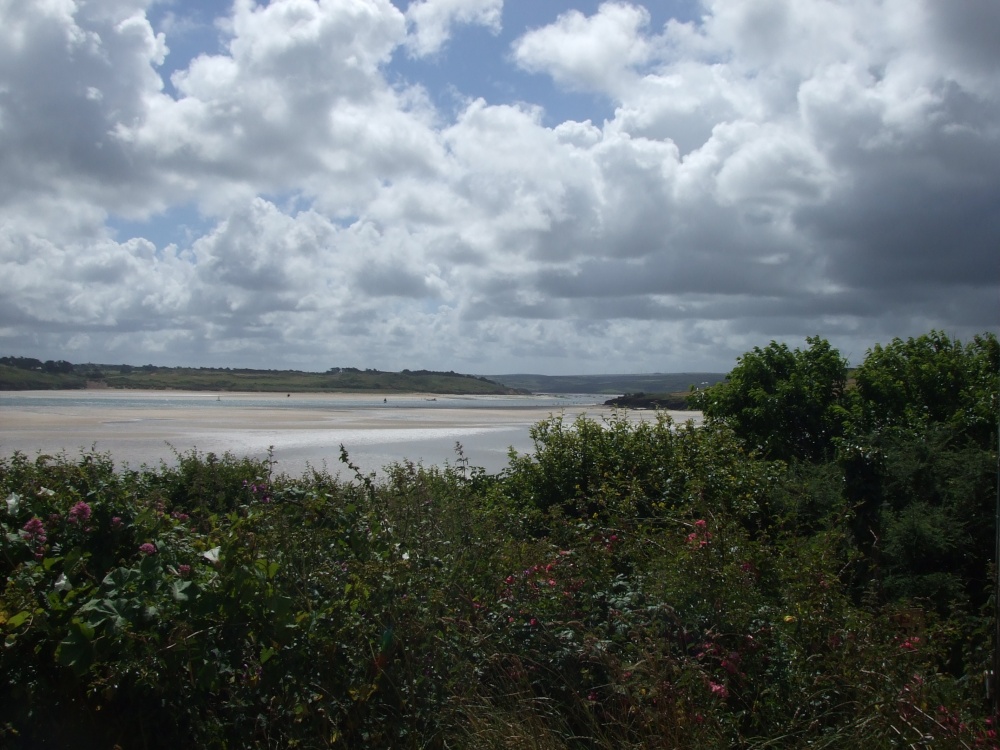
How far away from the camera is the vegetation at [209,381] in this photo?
98.9 metres

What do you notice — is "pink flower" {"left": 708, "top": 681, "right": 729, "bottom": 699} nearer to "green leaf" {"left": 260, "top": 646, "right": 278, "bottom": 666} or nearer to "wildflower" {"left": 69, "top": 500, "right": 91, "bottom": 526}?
"green leaf" {"left": 260, "top": 646, "right": 278, "bottom": 666}

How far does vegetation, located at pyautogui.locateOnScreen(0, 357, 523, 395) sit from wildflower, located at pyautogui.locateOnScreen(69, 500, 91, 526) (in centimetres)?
9503

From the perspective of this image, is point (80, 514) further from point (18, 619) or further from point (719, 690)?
point (719, 690)

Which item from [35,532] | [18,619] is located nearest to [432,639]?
[18,619]

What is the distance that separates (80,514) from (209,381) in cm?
11977

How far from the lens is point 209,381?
118 meters

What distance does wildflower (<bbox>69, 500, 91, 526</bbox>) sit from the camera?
449 cm

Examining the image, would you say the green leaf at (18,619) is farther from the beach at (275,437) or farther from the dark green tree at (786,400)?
the beach at (275,437)

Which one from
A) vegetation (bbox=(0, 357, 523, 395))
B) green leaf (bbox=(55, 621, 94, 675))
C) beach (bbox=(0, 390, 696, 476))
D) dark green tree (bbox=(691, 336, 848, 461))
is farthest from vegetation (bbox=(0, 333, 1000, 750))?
vegetation (bbox=(0, 357, 523, 395))

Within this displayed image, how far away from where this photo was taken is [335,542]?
16.4 ft

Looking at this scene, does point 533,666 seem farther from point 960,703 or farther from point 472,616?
point 960,703

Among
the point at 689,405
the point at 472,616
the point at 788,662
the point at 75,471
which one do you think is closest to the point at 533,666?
the point at 472,616

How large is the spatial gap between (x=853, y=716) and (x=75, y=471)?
6073 millimetres

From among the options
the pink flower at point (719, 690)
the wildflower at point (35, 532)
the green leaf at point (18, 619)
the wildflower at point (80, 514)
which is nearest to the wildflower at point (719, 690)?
the pink flower at point (719, 690)
